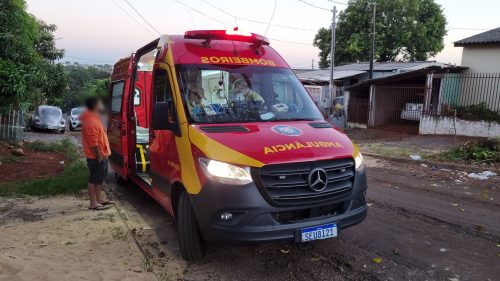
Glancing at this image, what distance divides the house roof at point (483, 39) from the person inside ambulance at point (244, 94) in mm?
16365

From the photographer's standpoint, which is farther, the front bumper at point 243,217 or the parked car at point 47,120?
the parked car at point 47,120

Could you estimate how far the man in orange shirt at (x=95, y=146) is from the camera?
596 centimetres

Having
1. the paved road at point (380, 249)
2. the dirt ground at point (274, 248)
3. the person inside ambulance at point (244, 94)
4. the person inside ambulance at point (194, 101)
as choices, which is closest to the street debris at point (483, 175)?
the paved road at point (380, 249)

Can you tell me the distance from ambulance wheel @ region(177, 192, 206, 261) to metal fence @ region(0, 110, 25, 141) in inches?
421

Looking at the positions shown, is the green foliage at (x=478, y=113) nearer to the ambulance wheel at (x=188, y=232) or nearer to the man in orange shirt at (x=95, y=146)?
the man in orange shirt at (x=95, y=146)

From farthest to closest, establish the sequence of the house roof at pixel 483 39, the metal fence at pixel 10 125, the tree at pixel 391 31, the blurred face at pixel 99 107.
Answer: the tree at pixel 391 31
the house roof at pixel 483 39
the metal fence at pixel 10 125
the blurred face at pixel 99 107

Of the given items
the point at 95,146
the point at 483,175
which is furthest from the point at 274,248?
the point at 483,175

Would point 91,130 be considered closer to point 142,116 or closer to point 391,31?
point 142,116

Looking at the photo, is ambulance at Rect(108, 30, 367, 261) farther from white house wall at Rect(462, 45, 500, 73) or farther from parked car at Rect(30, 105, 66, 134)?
parked car at Rect(30, 105, 66, 134)

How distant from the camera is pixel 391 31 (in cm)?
3691

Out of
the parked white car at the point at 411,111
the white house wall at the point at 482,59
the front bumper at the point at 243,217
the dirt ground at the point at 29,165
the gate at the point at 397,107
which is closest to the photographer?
the front bumper at the point at 243,217

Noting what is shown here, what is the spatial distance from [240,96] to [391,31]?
3571cm

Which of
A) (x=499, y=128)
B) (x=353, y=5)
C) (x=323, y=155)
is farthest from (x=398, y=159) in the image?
(x=353, y=5)

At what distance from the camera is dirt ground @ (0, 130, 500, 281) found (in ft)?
13.3
